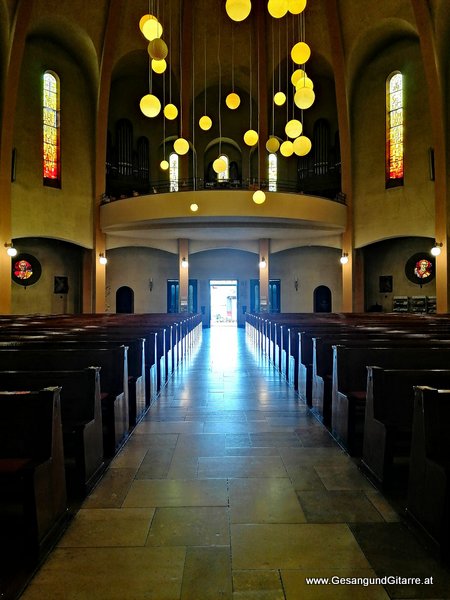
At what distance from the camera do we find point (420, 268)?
15703 millimetres

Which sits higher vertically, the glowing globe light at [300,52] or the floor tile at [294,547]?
the glowing globe light at [300,52]

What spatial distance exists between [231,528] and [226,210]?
13.0 meters

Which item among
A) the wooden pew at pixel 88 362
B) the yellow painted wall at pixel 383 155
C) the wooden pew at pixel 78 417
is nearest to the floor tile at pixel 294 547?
the wooden pew at pixel 78 417

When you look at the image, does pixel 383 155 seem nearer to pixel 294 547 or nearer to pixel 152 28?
pixel 152 28

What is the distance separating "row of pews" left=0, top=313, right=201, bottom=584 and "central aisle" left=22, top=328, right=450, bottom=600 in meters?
0.13

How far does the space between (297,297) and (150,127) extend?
9.62 meters

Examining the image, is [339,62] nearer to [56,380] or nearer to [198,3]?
[198,3]

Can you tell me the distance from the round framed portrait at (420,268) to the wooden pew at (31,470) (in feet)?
51.2

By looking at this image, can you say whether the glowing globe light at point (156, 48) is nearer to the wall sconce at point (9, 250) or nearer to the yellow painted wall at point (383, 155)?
the wall sconce at point (9, 250)

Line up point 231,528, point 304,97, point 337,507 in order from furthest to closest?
point 304,97, point 337,507, point 231,528

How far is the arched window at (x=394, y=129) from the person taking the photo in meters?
15.0

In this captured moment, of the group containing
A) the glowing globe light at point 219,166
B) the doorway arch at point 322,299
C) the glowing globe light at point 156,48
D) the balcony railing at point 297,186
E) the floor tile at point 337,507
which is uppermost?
the balcony railing at point 297,186

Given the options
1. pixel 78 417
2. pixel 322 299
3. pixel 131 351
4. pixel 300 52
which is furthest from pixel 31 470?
pixel 322 299

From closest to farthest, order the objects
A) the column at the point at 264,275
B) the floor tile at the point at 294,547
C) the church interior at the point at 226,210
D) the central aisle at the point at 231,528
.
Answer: the central aisle at the point at 231,528, the floor tile at the point at 294,547, the church interior at the point at 226,210, the column at the point at 264,275
